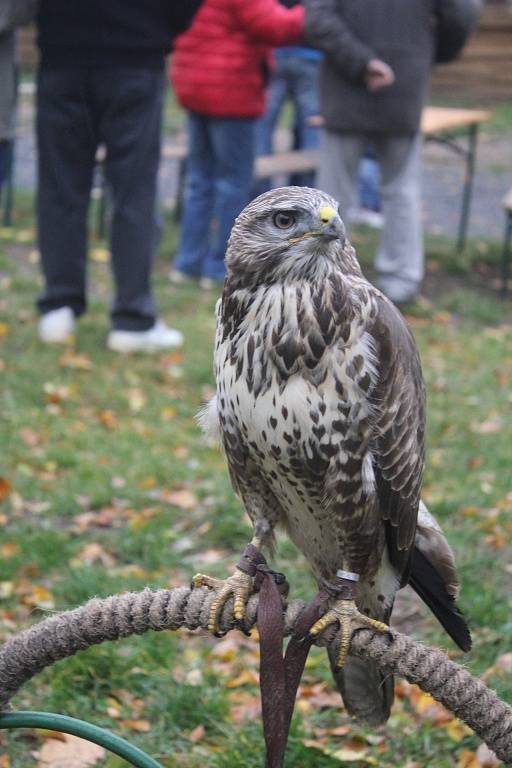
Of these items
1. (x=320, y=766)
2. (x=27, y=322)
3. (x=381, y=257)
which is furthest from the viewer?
(x=381, y=257)

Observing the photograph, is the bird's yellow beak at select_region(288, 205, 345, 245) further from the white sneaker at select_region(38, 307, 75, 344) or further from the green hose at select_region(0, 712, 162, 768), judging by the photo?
the white sneaker at select_region(38, 307, 75, 344)

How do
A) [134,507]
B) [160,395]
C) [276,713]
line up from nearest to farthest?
[276,713] < [134,507] < [160,395]

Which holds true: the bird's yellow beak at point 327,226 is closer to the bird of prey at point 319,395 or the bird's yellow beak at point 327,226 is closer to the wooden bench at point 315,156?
the bird of prey at point 319,395

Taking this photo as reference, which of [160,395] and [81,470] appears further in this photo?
[160,395]

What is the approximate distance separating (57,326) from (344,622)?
4297 millimetres

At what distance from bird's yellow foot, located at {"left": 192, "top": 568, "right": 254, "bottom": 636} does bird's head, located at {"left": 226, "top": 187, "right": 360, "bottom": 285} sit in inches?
23.3

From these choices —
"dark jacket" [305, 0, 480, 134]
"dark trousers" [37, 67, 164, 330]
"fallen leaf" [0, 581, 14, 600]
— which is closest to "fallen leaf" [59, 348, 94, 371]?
"dark trousers" [37, 67, 164, 330]

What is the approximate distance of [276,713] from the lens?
6.55 ft

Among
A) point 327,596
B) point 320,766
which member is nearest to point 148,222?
point 320,766

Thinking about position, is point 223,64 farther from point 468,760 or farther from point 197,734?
point 468,760

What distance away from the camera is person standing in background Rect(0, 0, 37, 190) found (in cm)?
534

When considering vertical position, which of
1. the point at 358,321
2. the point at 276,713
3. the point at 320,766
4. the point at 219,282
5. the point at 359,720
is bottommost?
the point at 219,282

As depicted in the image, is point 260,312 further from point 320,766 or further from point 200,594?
point 320,766

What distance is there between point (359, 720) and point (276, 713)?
770 mm
